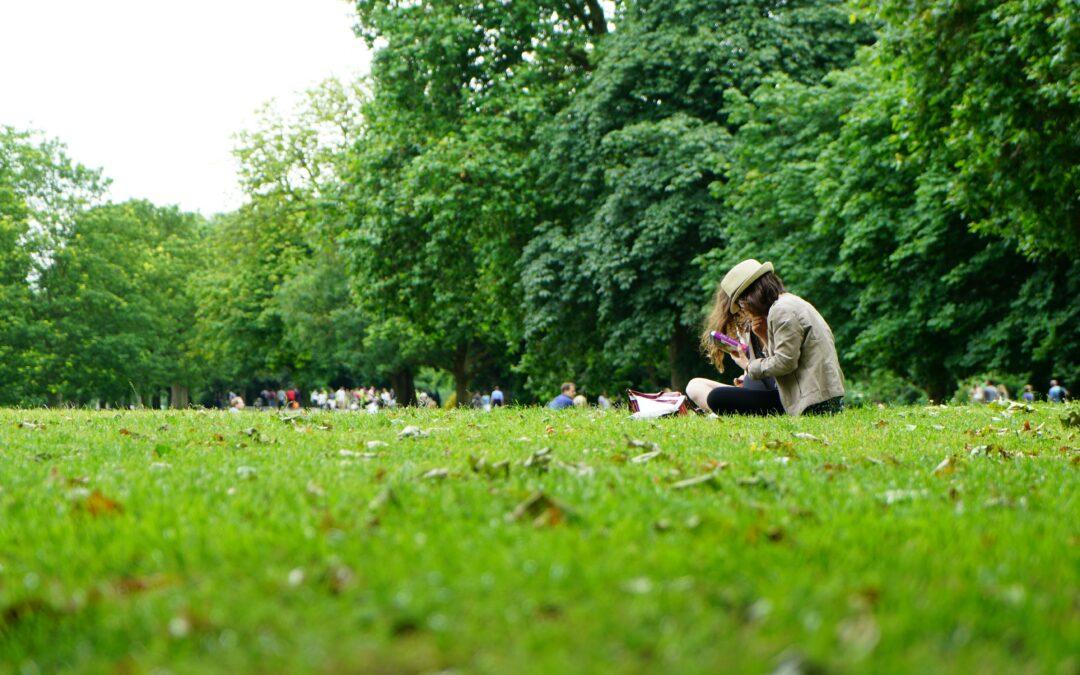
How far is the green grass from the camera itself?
8.71 feet

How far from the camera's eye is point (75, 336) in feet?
157

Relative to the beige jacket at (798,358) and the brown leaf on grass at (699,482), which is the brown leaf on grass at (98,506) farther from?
the beige jacket at (798,358)

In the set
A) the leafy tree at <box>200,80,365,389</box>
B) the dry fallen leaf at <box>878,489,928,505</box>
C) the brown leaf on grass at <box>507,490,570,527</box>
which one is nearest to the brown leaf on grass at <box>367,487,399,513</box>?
the brown leaf on grass at <box>507,490,570,527</box>

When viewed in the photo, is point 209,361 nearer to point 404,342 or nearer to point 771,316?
point 404,342

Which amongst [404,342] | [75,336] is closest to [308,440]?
[404,342]

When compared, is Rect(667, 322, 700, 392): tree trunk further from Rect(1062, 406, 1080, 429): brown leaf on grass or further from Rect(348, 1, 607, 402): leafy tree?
Rect(1062, 406, 1080, 429): brown leaf on grass

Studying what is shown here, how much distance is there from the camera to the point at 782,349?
11219mm

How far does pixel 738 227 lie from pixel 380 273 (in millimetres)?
10087

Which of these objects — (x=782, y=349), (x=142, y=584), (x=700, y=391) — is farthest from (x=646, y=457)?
(x=700, y=391)

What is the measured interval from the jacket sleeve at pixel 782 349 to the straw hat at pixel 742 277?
724mm

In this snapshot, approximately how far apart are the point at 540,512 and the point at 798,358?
760 cm

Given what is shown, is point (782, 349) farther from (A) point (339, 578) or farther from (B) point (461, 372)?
(B) point (461, 372)

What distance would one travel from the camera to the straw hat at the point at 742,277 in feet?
38.5

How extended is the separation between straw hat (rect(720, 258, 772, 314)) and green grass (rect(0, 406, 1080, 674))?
5310 mm
